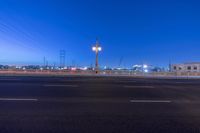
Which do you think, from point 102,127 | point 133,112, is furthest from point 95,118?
point 133,112

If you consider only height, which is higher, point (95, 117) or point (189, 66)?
point (189, 66)

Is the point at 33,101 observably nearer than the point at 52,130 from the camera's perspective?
No

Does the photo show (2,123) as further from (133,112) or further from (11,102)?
(133,112)

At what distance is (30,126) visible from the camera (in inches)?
217

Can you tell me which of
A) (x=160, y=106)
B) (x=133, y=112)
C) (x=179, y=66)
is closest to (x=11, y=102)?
(x=133, y=112)

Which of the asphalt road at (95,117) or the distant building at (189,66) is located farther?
the distant building at (189,66)

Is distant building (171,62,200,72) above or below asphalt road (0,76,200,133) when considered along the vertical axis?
above

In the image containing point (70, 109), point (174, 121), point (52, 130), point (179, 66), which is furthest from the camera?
point (179, 66)

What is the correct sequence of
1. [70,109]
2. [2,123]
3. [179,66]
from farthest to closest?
[179,66] < [70,109] < [2,123]

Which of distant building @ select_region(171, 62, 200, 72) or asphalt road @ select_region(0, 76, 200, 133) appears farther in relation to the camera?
distant building @ select_region(171, 62, 200, 72)

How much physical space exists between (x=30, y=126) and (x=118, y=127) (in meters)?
1.95

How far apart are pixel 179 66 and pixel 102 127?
9357 cm

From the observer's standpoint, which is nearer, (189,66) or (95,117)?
(95,117)

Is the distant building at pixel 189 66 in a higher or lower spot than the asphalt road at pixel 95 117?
higher
